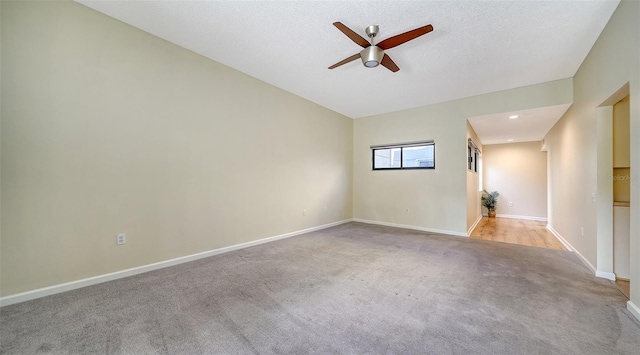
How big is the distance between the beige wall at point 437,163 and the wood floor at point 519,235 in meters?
0.73

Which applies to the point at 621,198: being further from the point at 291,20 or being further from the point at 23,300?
the point at 23,300

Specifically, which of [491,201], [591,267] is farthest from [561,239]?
[491,201]

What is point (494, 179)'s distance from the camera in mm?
7668

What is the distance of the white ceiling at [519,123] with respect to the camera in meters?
4.15

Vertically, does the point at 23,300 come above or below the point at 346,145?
below

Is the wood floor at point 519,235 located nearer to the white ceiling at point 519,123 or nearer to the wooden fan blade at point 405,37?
the white ceiling at point 519,123

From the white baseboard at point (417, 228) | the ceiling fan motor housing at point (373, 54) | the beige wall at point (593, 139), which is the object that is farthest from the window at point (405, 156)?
the ceiling fan motor housing at point (373, 54)

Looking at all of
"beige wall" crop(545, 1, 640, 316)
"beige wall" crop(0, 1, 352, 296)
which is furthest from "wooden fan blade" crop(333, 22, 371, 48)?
"beige wall" crop(545, 1, 640, 316)

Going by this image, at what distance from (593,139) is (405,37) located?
8.95 feet

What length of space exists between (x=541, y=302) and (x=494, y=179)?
22.6ft

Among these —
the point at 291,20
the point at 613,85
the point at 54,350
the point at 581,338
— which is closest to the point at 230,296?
the point at 54,350

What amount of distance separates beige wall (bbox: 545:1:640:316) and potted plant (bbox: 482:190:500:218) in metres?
2.65

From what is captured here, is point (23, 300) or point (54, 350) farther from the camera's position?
point (23, 300)

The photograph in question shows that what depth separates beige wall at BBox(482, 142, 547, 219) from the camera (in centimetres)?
695
